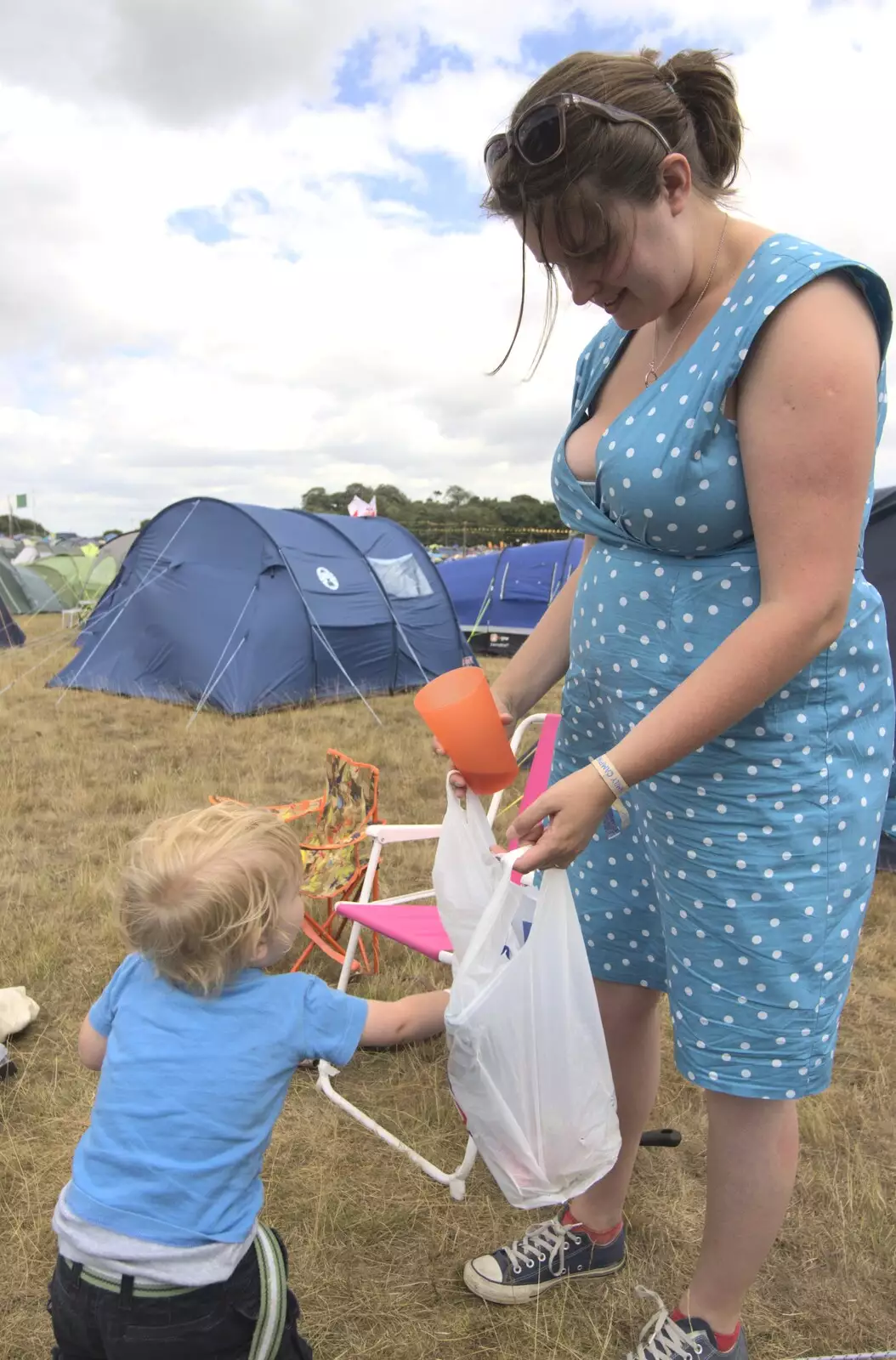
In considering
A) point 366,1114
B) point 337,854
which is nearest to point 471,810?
point 366,1114

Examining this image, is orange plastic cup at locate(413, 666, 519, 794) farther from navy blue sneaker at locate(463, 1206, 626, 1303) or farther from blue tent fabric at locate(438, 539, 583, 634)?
blue tent fabric at locate(438, 539, 583, 634)

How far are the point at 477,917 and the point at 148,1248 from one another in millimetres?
643

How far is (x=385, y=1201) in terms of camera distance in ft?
6.23

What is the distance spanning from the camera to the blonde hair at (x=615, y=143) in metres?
1.02

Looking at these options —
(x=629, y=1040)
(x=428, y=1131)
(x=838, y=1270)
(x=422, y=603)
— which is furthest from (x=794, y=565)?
(x=422, y=603)

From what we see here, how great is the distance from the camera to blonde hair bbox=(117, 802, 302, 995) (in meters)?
1.14

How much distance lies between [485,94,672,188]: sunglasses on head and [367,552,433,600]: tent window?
675 cm

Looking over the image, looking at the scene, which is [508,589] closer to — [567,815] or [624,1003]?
[624,1003]

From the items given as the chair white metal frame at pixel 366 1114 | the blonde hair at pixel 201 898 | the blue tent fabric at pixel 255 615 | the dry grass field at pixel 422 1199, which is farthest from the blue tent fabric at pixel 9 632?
the blonde hair at pixel 201 898

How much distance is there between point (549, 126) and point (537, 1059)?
1.17 meters

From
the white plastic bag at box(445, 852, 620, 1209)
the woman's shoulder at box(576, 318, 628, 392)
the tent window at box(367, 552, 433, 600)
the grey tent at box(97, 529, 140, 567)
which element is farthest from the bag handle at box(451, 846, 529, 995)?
the grey tent at box(97, 529, 140, 567)

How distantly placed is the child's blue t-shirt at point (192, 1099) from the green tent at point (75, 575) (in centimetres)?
1358

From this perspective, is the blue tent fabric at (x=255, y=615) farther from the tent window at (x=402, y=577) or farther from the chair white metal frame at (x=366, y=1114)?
the chair white metal frame at (x=366, y=1114)

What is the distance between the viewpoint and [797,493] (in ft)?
3.18
